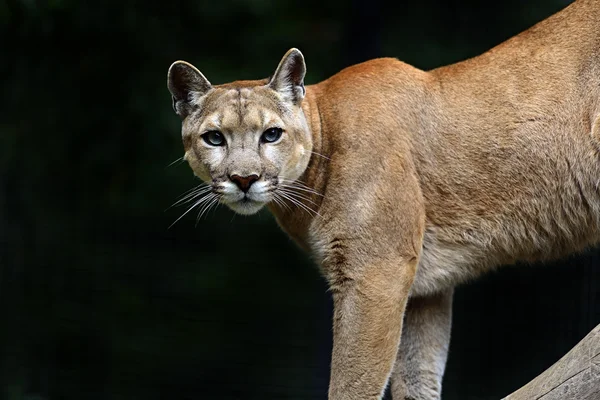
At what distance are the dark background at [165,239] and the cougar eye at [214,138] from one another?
2653 mm

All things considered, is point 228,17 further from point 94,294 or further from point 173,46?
point 94,294

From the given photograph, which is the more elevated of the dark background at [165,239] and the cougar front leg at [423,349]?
the dark background at [165,239]

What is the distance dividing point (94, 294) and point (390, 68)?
12.4 feet

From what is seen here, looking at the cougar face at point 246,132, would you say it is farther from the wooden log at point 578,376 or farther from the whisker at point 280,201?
the wooden log at point 578,376

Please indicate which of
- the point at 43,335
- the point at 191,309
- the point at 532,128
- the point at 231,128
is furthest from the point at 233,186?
the point at 43,335

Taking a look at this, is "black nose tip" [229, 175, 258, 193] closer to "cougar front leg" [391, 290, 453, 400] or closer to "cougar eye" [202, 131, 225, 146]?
"cougar eye" [202, 131, 225, 146]

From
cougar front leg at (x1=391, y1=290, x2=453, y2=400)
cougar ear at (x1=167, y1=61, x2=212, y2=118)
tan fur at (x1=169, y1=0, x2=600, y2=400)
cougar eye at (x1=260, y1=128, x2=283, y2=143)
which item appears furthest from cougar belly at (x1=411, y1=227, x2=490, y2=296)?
cougar ear at (x1=167, y1=61, x2=212, y2=118)

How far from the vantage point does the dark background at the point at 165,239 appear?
7.66m

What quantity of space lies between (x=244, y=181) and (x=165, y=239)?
336cm

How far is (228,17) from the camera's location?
8156mm

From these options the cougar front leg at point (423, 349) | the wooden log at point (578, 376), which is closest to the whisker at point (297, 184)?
the cougar front leg at point (423, 349)

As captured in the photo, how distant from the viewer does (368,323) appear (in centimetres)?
495

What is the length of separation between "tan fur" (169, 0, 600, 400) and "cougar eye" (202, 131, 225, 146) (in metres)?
0.06

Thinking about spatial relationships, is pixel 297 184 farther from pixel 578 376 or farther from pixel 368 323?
pixel 578 376
